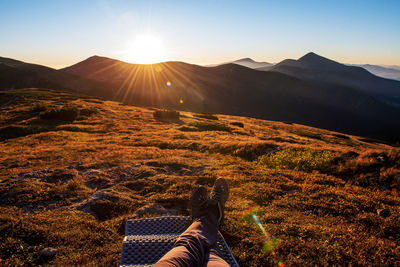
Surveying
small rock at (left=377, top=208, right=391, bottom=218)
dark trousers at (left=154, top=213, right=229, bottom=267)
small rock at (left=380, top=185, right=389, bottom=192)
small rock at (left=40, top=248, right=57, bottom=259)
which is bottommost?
small rock at (left=380, top=185, right=389, bottom=192)

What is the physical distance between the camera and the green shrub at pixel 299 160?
11.1 metres

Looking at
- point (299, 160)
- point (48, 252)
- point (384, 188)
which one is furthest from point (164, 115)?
point (48, 252)

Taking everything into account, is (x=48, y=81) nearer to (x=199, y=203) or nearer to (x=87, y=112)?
(x=87, y=112)

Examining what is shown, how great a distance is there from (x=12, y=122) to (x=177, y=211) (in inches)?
1127

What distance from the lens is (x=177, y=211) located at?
6426 millimetres

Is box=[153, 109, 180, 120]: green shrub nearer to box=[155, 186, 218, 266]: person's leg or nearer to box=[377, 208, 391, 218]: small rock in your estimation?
box=[155, 186, 218, 266]: person's leg

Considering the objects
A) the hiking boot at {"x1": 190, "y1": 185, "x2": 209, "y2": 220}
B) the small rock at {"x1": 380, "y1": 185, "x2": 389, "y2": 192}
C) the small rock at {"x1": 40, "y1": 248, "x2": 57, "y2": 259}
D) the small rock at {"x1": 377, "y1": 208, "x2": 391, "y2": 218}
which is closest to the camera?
the small rock at {"x1": 40, "y1": 248, "x2": 57, "y2": 259}

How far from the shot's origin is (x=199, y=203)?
5.39m

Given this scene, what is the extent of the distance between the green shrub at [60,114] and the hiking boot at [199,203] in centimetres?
2864

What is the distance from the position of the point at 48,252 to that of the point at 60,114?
28.7m

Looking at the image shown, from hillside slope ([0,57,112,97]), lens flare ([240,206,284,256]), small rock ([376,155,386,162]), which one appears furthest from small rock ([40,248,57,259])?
hillside slope ([0,57,112,97])

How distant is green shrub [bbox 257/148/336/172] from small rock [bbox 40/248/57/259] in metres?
10.2

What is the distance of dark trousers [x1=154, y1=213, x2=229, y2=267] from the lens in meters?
2.88

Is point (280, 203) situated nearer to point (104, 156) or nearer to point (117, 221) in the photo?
point (117, 221)
